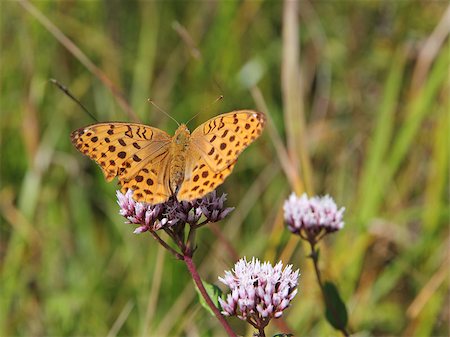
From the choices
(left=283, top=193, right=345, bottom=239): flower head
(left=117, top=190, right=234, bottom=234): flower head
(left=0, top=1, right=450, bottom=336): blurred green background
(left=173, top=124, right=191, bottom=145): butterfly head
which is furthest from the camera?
(left=0, top=1, right=450, bottom=336): blurred green background

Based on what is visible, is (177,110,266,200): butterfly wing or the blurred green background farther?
the blurred green background

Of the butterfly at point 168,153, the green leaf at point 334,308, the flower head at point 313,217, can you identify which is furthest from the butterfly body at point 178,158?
the green leaf at point 334,308

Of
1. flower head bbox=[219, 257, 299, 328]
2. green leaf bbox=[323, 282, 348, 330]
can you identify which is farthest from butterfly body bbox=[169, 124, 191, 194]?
green leaf bbox=[323, 282, 348, 330]

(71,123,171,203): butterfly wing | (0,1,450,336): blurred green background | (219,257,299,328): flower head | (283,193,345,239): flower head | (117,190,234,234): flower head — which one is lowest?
(219,257,299,328): flower head

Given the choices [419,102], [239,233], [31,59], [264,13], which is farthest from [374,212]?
[31,59]

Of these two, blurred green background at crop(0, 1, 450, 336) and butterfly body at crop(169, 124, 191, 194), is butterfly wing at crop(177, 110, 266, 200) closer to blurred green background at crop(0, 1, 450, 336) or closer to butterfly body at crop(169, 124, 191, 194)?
butterfly body at crop(169, 124, 191, 194)

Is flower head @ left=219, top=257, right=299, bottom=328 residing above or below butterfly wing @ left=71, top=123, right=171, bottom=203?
below

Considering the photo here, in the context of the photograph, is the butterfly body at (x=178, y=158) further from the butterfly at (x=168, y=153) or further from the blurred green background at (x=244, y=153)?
the blurred green background at (x=244, y=153)

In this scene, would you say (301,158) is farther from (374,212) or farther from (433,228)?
(433,228)
